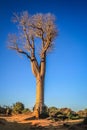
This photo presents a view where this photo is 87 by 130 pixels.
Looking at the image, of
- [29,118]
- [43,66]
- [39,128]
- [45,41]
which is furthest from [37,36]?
[39,128]

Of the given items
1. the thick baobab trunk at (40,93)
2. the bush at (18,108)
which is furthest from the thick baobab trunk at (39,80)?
the bush at (18,108)

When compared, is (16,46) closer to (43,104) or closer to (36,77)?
(36,77)

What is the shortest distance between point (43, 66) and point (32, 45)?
2246 millimetres

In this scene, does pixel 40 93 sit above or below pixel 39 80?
below

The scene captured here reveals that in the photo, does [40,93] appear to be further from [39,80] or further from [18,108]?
[18,108]

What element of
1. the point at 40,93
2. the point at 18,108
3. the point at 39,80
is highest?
the point at 39,80

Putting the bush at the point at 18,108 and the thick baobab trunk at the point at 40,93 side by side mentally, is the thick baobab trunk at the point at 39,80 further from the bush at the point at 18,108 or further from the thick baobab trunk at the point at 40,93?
the bush at the point at 18,108

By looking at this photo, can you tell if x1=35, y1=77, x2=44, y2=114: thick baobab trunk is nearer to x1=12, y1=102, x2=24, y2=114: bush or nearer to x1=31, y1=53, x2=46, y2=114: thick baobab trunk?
x1=31, y1=53, x2=46, y2=114: thick baobab trunk

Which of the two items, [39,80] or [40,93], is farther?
[39,80]

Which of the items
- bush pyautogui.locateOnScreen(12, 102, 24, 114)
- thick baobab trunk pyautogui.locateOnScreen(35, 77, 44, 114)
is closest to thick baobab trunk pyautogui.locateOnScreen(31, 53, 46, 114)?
thick baobab trunk pyautogui.locateOnScreen(35, 77, 44, 114)

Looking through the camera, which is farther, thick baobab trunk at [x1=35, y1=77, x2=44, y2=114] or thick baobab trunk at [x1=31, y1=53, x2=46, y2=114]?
thick baobab trunk at [x1=31, y1=53, x2=46, y2=114]

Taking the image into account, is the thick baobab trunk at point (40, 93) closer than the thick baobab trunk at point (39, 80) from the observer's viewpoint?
Yes

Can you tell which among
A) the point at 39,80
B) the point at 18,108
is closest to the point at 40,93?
the point at 39,80

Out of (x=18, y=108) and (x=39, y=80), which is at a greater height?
(x=39, y=80)
